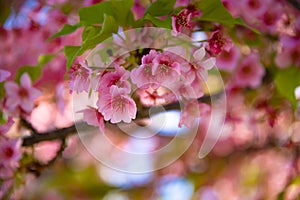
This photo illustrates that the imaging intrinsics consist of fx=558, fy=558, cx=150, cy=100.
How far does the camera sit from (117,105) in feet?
3.65

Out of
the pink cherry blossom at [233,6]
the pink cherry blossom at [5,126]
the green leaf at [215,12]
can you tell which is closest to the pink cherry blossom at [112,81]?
the green leaf at [215,12]

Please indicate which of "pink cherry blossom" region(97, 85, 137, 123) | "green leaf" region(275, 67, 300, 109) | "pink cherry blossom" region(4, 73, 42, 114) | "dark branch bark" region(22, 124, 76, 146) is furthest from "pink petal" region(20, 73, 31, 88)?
"green leaf" region(275, 67, 300, 109)

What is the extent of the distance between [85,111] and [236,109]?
977 millimetres

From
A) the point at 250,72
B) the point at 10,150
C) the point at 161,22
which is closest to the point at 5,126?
the point at 10,150

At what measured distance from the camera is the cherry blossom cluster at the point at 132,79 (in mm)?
1112

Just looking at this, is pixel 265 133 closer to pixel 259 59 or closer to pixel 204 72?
pixel 259 59

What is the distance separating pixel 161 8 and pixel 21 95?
0.54 metres

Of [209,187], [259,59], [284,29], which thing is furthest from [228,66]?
[209,187]

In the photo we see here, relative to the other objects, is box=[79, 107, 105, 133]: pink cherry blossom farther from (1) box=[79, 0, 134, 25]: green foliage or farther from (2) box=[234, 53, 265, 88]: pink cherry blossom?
(2) box=[234, 53, 265, 88]: pink cherry blossom

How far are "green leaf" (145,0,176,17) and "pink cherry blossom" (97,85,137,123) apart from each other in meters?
0.21

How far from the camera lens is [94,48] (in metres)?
1.21

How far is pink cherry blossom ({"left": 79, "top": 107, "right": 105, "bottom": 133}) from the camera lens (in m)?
1.18

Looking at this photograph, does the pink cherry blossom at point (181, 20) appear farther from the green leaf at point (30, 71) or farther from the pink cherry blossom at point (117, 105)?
the green leaf at point (30, 71)

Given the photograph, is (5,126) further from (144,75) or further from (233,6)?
(233,6)
